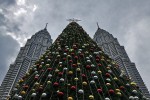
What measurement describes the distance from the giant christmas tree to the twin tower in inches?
1235

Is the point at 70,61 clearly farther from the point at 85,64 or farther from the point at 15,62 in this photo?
the point at 15,62

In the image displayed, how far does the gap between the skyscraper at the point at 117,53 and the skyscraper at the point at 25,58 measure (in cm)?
1587

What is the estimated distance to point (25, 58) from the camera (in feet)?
164

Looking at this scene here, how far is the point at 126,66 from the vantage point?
48125mm

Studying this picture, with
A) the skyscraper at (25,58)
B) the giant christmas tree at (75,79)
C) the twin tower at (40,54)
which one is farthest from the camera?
the twin tower at (40,54)

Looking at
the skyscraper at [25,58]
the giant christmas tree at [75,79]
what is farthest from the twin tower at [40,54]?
the giant christmas tree at [75,79]

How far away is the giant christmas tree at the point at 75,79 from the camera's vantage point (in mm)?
6355

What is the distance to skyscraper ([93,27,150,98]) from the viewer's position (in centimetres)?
Result: 4490

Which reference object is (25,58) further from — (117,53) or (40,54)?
(117,53)

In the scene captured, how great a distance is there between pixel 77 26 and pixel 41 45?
153 ft

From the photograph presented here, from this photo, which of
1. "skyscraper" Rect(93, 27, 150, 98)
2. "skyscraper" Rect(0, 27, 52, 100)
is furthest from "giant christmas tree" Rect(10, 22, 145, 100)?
"skyscraper" Rect(93, 27, 150, 98)

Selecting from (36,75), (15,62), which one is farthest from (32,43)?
(36,75)

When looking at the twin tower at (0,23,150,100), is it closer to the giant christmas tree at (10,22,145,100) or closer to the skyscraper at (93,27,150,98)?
the skyscraper at (93,27,150,98)

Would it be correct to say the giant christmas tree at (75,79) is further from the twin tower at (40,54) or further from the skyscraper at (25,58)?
the twin tower at (40,54)
